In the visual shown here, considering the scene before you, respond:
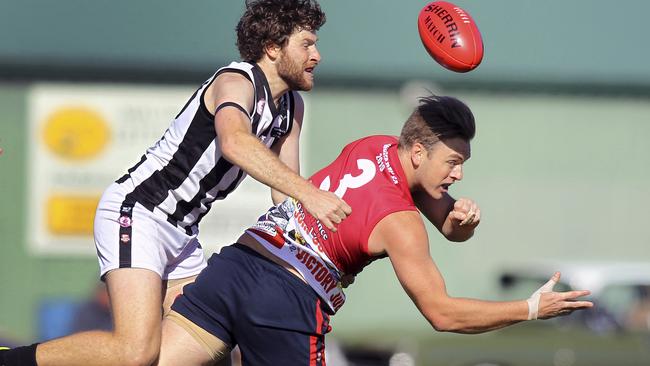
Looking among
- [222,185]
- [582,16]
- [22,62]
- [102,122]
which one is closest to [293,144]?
[222,185]

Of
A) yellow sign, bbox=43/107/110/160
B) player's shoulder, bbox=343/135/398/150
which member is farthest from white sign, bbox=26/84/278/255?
player's shoulder, bbox=343/135/398/150

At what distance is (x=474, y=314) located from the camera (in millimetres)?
5168

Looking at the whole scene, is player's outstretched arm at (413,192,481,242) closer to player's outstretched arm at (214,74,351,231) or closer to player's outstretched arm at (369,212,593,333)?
player's outstretched arm at (369,212,593,333)

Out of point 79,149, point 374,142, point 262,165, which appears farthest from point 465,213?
point 79,149

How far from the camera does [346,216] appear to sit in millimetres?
4957

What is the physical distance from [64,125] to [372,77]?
4790mm

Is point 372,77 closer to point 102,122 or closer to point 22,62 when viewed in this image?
point 102,122

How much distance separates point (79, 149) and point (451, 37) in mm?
13230

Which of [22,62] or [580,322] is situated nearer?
[580,322]

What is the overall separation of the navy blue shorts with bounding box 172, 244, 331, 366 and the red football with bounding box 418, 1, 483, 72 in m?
1.27

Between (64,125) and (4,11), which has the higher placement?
(4,11)

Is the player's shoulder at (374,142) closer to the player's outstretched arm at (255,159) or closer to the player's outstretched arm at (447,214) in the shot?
the player's outstretched arm at (447,214)

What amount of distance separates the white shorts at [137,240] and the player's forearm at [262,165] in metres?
0.76

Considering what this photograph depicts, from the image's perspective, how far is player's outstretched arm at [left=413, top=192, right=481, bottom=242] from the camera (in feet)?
19.0
